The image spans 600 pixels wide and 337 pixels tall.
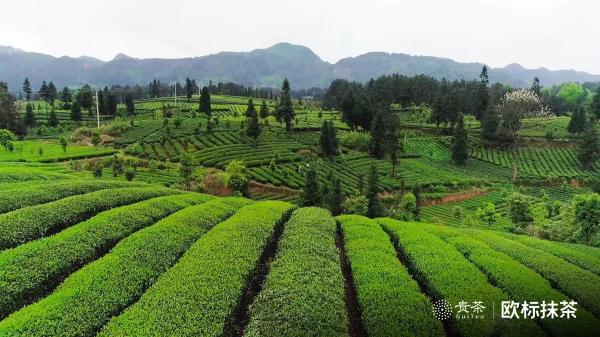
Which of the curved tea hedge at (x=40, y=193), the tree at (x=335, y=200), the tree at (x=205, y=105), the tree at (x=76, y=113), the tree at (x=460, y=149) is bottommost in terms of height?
the tree at (x=335, y=200)

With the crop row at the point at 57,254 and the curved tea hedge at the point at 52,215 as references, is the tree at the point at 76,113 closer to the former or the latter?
the curved tea hedge at the point at 52,215

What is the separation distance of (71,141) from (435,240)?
74.9 metres

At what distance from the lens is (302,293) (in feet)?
47.3

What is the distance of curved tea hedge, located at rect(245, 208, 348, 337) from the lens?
504 inches

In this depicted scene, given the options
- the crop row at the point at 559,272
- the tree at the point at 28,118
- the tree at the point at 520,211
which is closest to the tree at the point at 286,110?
the tree at the point at 520,211

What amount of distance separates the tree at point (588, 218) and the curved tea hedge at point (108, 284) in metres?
25.5

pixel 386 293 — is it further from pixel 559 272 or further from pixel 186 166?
pixel 186 166

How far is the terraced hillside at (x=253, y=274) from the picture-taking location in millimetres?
12883

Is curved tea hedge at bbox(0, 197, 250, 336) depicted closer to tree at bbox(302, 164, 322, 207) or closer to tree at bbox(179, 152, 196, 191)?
tree at bbox(302, 164, 322, 207)

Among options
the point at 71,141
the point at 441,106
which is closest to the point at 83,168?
the point at 71,141

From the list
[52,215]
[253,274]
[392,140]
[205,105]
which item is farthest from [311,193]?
[205,105]

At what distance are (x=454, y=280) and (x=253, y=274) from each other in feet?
26.7

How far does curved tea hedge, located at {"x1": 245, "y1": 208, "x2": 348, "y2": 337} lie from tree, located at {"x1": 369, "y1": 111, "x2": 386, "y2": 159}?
59.4m

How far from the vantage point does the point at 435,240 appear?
20922 millimetres
